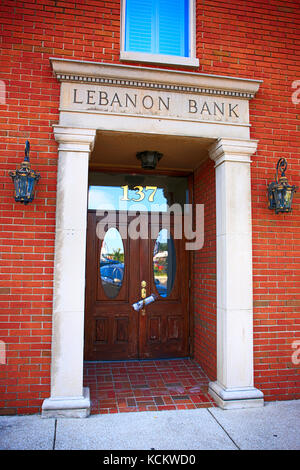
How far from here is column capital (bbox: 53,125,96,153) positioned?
355 cm

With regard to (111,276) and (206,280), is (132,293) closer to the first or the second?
(111,276)

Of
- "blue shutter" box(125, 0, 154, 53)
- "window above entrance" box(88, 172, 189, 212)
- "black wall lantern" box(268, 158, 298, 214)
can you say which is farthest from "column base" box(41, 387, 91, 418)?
"blue shutter" box(125, 0, 154, 53)

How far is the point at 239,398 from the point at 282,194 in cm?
242

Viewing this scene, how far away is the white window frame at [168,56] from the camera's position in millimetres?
3822

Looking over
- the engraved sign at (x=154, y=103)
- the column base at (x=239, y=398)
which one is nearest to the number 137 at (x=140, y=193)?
the engraved sign at (x=154, y=103)

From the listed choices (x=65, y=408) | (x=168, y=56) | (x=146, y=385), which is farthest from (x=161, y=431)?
(x=168, y=56)

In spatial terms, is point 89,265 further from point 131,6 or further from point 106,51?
point 131,6

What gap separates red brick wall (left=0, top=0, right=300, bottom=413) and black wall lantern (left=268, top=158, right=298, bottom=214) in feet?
0.48

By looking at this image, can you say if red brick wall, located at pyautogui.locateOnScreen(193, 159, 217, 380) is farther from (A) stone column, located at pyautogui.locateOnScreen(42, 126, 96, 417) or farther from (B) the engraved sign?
(A) stone column, located at pyautogui.locateOnScreen(42, 126, 96, 417)

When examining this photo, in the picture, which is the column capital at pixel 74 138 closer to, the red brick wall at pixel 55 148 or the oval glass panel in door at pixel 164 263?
the red brick wall at pixel 55 148

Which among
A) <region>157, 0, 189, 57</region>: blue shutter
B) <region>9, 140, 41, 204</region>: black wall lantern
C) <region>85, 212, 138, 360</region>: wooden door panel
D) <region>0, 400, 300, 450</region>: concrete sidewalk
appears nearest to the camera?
<region>0, 400, 300, 450</region>: concrete sidewalk

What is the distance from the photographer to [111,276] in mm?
5336

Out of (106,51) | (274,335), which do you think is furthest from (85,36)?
(274,335)

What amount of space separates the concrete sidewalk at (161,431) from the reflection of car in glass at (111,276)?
2126 mm
